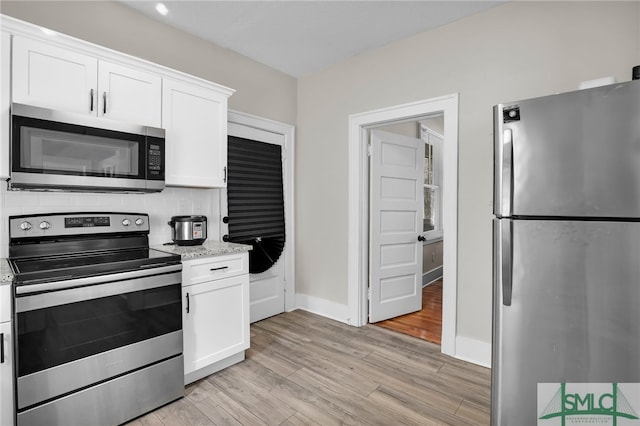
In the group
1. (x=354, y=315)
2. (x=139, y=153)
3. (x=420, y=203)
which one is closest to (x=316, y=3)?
(x=139, y=153)

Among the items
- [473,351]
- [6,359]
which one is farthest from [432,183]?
[6,359]

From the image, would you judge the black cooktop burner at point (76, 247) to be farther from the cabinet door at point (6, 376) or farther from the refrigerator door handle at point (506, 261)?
the refrigerator door handle at point (506, 261)

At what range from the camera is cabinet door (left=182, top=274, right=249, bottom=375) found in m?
2.09

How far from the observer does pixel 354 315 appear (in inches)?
126

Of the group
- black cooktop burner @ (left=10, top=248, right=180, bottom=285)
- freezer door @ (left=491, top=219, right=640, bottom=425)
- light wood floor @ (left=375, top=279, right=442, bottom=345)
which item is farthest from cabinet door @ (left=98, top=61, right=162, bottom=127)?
light wood floor @ (left=375, top=279, right=442, bottom=345)

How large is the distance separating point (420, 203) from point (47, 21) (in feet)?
11.5

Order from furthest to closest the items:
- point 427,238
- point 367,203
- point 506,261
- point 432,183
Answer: point 432,183, point 427,238, point 367,203, point 506,261

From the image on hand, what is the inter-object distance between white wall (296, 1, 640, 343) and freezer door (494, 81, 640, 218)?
1.12 metres

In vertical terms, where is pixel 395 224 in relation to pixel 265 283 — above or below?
above

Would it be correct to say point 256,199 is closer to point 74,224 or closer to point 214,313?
point 214,313

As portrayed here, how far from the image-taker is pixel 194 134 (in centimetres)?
240

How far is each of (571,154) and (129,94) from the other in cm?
242

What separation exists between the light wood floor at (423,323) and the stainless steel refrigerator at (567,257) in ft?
5.15

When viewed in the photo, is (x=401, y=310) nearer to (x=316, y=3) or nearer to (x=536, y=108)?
(x=536, y=108)
